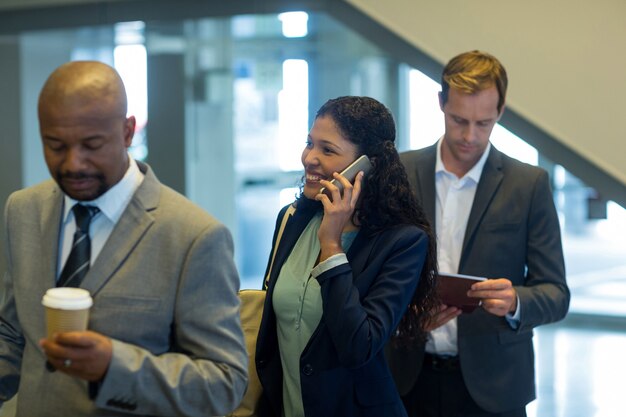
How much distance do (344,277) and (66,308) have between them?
34.9 inches

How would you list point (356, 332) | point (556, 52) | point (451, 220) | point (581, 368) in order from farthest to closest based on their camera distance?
point (581, 368) < point (556, 52) < point (451, 220) < point (356, 332)

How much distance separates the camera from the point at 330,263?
7.91 feet

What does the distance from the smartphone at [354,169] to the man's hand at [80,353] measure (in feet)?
3.12

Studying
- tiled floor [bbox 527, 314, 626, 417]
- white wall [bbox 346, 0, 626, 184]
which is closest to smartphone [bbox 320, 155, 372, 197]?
white wall [bbox 346, 0, 626, 184]

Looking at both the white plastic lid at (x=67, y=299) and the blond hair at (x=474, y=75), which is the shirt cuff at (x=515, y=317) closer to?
the blond hair at (x=474, y=75)

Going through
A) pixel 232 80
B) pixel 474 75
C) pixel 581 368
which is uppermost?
pixel 232 80

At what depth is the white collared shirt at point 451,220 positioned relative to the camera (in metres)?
3.08

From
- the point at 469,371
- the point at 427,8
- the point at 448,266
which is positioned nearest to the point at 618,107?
the point at 427,8

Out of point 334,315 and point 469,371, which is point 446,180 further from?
point 334,315

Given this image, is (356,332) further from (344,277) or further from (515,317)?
(515,317)

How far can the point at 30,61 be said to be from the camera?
548 centimetres

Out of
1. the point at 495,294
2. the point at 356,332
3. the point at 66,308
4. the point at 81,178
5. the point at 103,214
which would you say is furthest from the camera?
the point at 495,294

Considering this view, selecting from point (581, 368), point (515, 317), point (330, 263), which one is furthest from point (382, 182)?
point (581, 368)

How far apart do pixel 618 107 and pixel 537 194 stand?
0.99m
